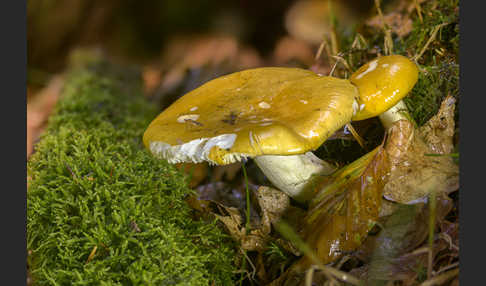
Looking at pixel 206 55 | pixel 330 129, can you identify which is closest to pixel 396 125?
pixel 330 129

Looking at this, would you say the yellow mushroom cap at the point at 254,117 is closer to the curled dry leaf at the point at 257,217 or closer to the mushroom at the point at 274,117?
the mushroom at the point at 274,117

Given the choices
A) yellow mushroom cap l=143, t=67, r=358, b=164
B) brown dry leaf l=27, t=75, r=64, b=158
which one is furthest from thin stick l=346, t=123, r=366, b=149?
brown dry leaf l=27, t=75, r=64, b=158

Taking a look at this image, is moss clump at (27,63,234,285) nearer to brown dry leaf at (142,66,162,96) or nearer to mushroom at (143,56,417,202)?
mushroom at (143,56,417,202)

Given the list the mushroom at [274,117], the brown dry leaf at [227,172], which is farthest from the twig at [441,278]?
the brown dry leaf at [227,172]

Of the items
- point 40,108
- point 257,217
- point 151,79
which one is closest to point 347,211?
point 257,217

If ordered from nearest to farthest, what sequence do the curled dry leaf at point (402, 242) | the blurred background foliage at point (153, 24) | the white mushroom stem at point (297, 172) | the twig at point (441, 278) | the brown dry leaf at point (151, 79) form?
the twig at point (441, 278) → the curled dry leaf at point (402, 242) → the white mushroom stem at point (297, 172) → the brown dry leaf at point (151, 79) → the blurred background foliage at point (153, 24)

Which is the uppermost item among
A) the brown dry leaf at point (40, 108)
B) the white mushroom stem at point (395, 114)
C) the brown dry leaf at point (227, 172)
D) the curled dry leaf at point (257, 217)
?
the white mushroom stem at point (395, 114)

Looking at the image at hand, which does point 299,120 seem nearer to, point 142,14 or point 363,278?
point 363,278

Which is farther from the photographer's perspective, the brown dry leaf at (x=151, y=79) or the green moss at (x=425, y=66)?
the brown dry leaf at (x=151, y=79)

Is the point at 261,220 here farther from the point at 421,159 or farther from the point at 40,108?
the point at 40,108
